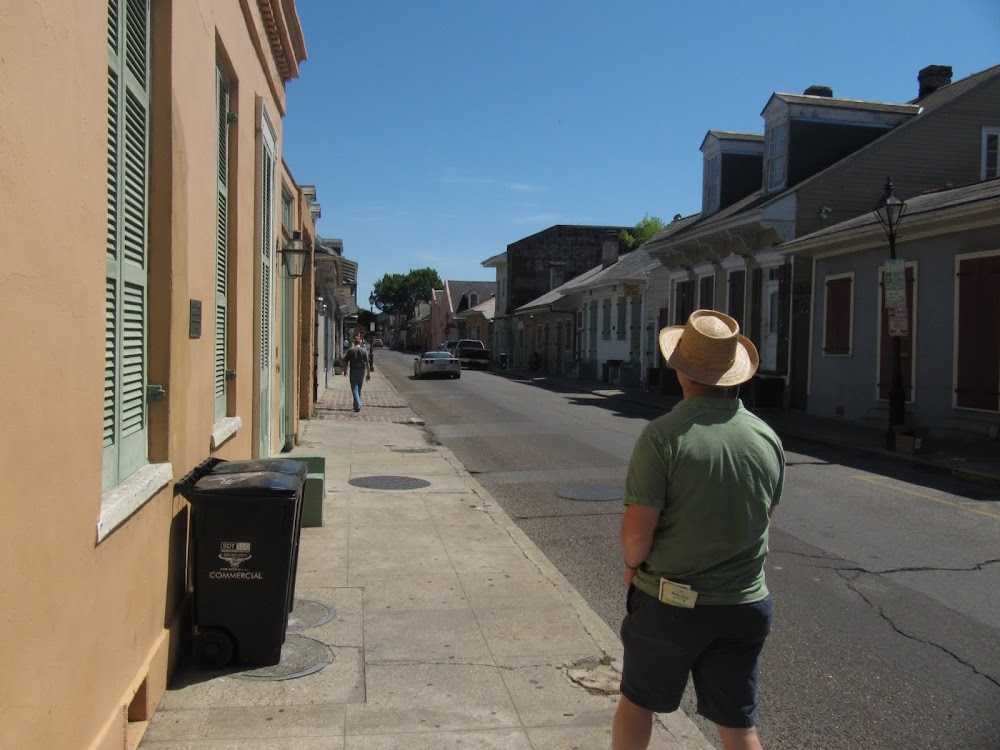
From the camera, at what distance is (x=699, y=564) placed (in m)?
2.99

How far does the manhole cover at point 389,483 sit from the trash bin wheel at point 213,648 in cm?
565

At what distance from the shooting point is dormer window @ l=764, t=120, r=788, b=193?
2292 cm

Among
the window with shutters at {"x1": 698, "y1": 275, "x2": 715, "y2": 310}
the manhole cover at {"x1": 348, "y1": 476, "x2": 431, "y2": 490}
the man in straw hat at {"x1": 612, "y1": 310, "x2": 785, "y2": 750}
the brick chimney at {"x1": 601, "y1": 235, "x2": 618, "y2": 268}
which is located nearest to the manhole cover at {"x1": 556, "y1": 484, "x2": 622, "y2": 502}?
the manhole cover at {"x1": 348, "y1": 476, "x2": 431, "y2": 490}

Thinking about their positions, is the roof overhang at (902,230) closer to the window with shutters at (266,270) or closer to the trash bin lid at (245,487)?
the window with shutters at (266,270)

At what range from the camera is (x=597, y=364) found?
37.2 meters

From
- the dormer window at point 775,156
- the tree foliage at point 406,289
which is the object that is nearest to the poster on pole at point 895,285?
the dormer window at point 775,156

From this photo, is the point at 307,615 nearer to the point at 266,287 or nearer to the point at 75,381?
the point at 75,381

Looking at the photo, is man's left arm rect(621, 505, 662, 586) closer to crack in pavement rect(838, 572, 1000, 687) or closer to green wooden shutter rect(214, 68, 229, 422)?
crack in pavement rect(838, 572, 1000, 687)

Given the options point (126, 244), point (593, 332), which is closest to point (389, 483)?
point (126, 244)

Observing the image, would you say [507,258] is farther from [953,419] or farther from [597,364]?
[953,419]

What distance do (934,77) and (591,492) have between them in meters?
20.3

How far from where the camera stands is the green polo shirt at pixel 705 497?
2969mm

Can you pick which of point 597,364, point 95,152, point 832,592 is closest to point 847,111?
point 597,364

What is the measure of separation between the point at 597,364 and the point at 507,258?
2466 cm
